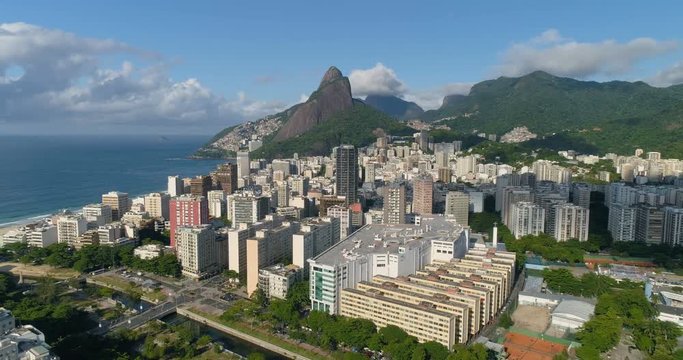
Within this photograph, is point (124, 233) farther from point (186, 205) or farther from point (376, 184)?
point (376, 184)

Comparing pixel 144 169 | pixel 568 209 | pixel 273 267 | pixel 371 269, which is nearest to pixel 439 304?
pixel 371 269

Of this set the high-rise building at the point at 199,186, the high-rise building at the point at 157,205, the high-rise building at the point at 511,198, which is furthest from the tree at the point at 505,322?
the high-rise building at the point at 199,186

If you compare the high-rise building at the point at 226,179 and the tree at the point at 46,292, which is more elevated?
the high-rise building at the point at 226,179

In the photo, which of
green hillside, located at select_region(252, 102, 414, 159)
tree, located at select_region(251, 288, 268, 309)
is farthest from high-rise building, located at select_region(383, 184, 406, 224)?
green hillside, located at select_region(252, 102, 414, 159)

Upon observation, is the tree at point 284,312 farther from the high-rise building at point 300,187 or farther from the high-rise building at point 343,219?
the high-rise building at point 300,187

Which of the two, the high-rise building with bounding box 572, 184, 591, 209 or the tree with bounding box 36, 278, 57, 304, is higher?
the high-rise building with bounding box 572, 184, 591, 209

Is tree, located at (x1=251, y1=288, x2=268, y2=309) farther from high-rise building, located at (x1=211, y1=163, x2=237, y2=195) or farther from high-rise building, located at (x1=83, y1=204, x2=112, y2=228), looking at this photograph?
high-rise building, located at (x1=211, y1=163, x2=237, y2=195)
